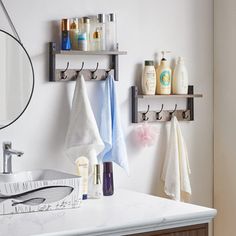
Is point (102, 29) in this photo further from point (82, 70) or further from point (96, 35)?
point (82, 70)

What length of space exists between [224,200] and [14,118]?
4.18 feet

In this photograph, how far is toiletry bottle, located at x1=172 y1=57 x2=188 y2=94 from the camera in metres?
2.99

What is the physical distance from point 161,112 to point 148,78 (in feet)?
0.69

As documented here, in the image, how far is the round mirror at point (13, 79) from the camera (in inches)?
99.4

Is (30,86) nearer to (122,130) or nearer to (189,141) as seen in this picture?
(122,130)

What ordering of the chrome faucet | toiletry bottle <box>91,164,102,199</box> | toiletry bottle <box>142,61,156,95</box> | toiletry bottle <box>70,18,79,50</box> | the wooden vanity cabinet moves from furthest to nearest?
toiletry bottle <box>142,61,156,95</box>
toiletry bottle <box>70,18,79,50</box>
toiletry bottle <box>91,164,102,199</box>
the chrome faucet
the wooden vanity cabinet

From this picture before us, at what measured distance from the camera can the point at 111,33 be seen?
9.19 feet

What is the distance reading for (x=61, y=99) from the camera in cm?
272

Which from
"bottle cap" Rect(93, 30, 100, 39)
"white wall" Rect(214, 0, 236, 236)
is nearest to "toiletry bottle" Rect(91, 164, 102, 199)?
"bottle cap" Rect(93, 30, 100, 39)

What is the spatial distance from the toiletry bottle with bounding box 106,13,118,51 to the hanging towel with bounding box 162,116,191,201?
1.67 ft

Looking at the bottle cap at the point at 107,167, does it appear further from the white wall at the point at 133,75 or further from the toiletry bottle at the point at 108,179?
the white wall at the point at 133,75

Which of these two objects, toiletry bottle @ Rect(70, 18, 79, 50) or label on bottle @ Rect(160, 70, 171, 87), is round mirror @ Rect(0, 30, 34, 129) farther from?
label on bottle @ Rect(160, 70, 171, 87)

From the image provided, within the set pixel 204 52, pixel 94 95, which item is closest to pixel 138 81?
pixel 94 95

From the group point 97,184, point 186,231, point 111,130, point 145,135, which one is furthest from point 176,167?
point 186,231
